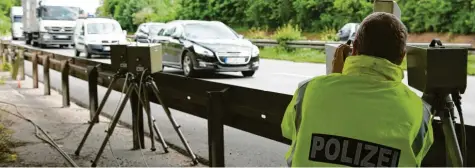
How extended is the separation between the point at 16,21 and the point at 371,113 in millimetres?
60625

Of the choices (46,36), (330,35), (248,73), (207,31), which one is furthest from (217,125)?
(46,36)

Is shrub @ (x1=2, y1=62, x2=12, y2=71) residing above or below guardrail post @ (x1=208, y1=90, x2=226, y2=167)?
below

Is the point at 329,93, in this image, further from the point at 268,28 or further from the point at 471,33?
the point at 268,28

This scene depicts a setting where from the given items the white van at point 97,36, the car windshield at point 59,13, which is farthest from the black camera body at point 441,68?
the car windshield at point 59,13

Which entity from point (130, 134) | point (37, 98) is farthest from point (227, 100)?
point (37, 98)

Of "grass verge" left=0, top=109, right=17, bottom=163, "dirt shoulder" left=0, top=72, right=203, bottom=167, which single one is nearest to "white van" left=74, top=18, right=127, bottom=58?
"dirt shoulder" left=0, top=72, right=203, bottom=167

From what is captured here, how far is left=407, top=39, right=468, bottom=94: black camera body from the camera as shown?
2.56m

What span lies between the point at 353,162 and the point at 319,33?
33.0m

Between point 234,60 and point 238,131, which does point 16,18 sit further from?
point 238,131

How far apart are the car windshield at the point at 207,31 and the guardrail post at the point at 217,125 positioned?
42.4 ft

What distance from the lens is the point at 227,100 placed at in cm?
504

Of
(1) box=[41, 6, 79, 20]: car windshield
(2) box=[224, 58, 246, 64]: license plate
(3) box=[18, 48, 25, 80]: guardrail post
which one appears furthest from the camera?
(1) box=[41, 6, 79, 20]: car windshield

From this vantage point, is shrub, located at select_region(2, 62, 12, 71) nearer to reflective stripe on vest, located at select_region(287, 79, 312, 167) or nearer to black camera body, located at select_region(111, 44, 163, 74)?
black camera body, located at select_region(111, 44, 163, 74)

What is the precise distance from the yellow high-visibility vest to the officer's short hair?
0.03 meters
